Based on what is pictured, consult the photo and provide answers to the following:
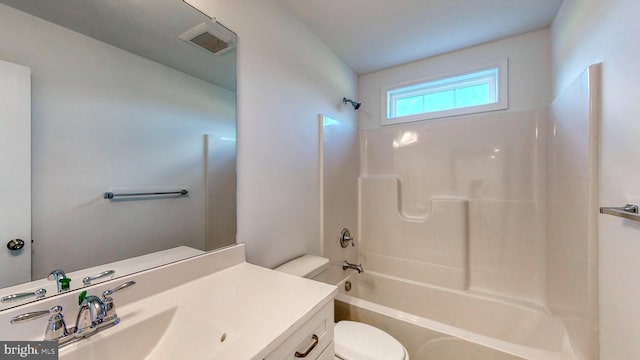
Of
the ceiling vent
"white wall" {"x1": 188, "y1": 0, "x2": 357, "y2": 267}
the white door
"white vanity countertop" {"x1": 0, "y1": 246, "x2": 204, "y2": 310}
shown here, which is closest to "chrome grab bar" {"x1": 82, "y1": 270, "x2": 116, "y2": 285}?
"white vanity countertop" {"x1": 0, "y1": 246, "x2": 204, "y2": 310}

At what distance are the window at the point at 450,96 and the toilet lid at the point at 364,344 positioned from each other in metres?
1.81

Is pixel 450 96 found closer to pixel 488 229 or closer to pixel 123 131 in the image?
pixel 488 229

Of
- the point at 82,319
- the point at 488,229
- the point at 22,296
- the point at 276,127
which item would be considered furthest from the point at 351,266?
the point at 22,296

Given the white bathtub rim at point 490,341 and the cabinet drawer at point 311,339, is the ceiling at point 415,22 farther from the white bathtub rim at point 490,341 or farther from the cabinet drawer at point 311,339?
the white bathtub rim at point 490,341

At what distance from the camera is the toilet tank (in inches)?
54.8

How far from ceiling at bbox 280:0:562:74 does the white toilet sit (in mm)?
1671

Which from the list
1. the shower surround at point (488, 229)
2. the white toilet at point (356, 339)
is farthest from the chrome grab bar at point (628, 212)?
the white toilet at point (356, 339)

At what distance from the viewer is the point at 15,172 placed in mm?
659

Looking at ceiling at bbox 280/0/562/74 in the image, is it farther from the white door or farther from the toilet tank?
the toilet tank

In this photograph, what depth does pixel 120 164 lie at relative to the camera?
86 cm

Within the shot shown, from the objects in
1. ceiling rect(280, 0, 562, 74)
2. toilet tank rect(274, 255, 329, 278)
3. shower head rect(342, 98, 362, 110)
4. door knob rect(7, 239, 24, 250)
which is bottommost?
toilet tank rect(274, 255, 329, 278)

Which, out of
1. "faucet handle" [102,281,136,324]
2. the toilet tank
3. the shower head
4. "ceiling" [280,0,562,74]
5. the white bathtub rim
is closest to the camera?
"faucet handle" [102,281,136,324]

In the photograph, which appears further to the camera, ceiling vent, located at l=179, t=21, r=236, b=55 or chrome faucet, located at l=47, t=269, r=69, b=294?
ceiling vent, located at l=179, t=21, r=236, b=55

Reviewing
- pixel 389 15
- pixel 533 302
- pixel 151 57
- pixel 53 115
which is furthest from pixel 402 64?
pixel 53 115
